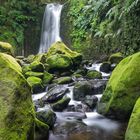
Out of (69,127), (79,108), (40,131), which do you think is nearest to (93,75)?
(79,108)

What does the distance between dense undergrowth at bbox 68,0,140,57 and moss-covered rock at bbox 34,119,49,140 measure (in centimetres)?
490

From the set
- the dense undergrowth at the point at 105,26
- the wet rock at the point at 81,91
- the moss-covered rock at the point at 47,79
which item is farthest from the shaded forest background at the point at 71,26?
the wet rock at the point at 81,91

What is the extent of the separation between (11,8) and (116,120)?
18927mm

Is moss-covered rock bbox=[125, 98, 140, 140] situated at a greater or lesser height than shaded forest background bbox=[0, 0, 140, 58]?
greater

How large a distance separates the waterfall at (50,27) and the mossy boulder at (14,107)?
56.8 feet

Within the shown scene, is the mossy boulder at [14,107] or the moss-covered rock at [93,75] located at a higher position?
the mossy boulder at [14,107]

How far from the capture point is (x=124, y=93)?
686 centimetres

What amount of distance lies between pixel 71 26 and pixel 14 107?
57.9 feet

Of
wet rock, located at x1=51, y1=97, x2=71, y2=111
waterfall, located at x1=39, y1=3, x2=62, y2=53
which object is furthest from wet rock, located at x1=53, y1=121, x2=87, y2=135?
waterfall, located at x1=39, y1=3, x2=62, y2=53

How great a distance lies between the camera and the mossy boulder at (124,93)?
22.2ft

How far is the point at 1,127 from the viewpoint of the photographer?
13.7ft

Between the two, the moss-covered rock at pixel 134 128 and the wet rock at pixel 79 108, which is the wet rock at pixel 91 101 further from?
the moss-covered rock at pixel 134 128

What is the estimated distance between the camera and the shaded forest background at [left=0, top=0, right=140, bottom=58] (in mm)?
15039

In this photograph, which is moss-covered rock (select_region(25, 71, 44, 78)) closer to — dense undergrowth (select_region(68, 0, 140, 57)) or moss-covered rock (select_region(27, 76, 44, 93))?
moss-covered rock (select_region(27, 76, 44, 93))
